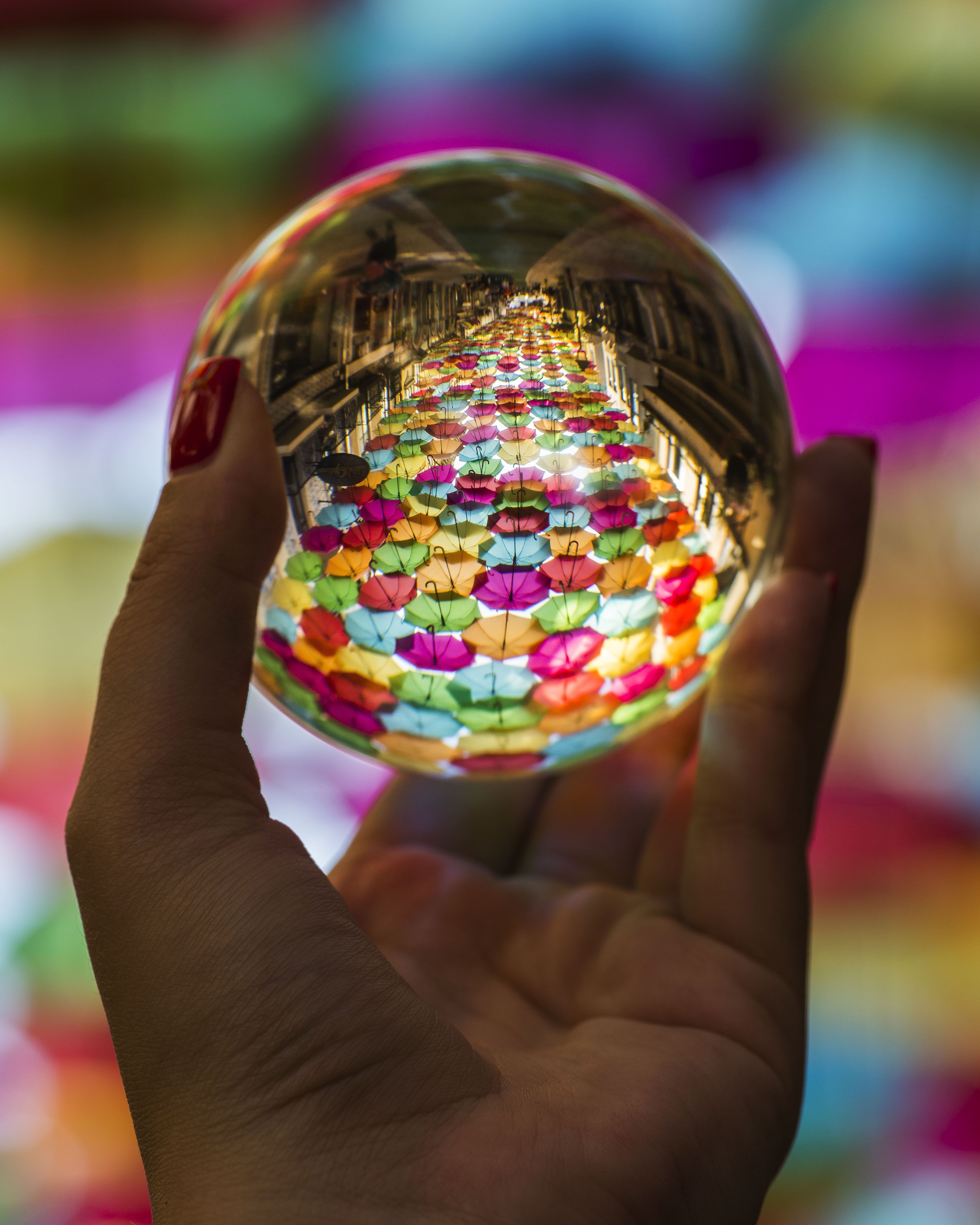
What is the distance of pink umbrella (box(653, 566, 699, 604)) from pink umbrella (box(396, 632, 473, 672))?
11cm

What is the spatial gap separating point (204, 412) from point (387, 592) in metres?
0.15

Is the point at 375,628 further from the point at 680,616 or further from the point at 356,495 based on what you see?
the point at 680,616

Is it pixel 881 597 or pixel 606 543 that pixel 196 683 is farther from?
pixel 881 597

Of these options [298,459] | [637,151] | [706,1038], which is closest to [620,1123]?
[706,1038]

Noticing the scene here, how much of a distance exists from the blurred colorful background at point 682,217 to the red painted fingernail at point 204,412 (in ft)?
2.55

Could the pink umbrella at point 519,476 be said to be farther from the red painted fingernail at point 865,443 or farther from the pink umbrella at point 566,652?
the red painted fingernail at point 865,443

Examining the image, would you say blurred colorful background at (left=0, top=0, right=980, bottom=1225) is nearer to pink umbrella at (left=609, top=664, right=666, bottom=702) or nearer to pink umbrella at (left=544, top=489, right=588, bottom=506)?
pink umbrella at (left=609, top=664, right=666, bottom=702)

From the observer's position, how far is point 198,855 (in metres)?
0.51

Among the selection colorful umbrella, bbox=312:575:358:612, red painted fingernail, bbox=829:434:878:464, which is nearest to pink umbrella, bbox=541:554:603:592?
colorful umbrella, bbox=312:575:358:612

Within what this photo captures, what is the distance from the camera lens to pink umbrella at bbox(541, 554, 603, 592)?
20.1 inches

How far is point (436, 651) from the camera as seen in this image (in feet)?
1.76

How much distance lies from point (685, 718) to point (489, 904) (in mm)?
252

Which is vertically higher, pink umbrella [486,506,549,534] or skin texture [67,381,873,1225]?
pink umbrella [486,506,549,534]

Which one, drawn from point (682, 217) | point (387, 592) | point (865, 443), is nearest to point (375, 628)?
point (387, 592)
